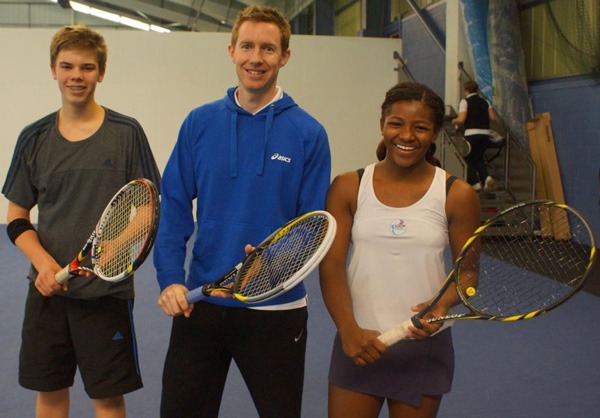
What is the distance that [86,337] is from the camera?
2.34m

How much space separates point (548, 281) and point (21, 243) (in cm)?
190

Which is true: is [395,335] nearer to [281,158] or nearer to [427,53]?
[281,158]

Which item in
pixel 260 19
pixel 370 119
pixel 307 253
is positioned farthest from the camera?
pixel 370 119

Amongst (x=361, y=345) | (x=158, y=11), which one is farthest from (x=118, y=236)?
(x=158, y=11)

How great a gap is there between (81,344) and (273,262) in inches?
29.8

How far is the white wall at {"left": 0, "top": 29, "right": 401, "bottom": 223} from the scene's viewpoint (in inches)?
410

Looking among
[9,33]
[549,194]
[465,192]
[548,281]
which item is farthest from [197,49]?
[465,192]

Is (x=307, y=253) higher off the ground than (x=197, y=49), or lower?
lower

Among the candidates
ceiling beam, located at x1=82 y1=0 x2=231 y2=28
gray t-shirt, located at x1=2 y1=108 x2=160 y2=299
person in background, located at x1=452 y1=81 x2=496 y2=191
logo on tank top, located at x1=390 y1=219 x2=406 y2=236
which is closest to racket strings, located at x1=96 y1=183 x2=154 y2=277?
gray t-shirt, located at x1=2 y1=108 x2=160 y2=299

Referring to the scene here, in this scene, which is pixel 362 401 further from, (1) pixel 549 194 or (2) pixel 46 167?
(1) pixel 549 194

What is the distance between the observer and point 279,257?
6.40ft

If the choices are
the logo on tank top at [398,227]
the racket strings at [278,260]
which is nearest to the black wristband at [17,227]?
the racket strings at [278,260]

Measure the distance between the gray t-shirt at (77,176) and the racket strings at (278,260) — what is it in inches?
22.7

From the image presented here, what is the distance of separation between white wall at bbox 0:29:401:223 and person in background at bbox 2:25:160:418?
828 cm
